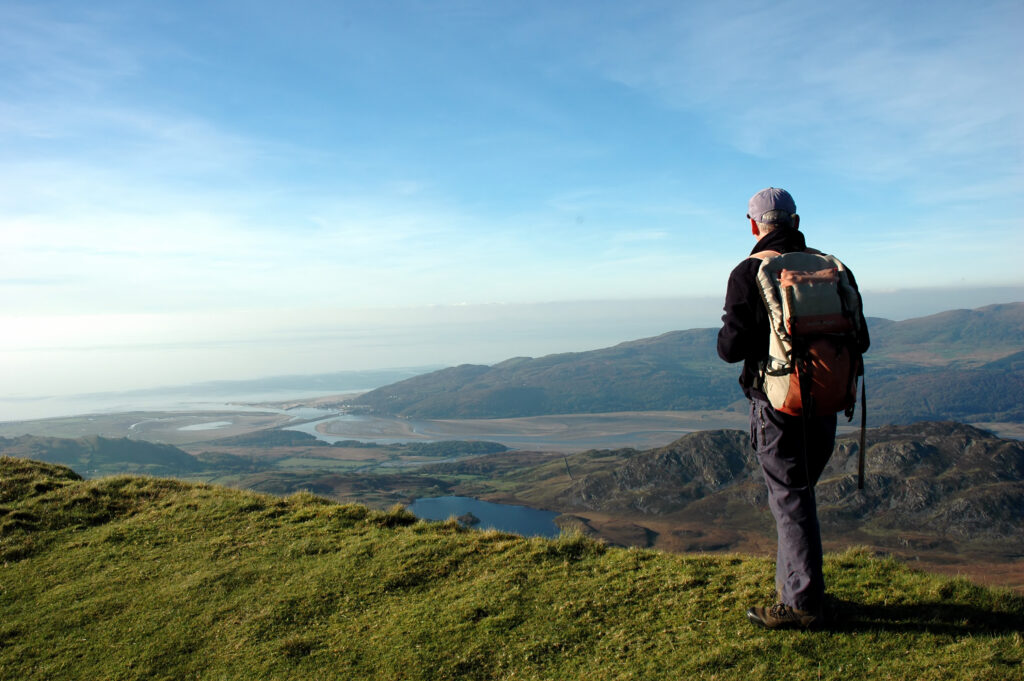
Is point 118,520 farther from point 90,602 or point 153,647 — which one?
point 153,647

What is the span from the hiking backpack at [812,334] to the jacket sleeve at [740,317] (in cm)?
17

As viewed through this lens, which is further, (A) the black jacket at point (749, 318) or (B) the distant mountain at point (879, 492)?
(B) the distant mountain at point (879, 492)

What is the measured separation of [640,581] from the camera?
7473 mm

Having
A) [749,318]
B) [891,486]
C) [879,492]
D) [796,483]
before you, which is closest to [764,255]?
[749,318]

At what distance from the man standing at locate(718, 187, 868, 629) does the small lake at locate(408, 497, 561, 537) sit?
143798 millimetres

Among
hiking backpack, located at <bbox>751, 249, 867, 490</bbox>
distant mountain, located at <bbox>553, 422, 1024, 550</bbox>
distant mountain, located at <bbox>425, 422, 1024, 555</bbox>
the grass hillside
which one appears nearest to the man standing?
hiking backpack, located at <bbox>751, 249, 867, 490</bbox>

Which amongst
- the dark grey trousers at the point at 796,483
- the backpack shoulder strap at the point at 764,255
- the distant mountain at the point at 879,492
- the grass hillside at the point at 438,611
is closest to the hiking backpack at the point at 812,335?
the backpack shoulder strap at the point at 764,255

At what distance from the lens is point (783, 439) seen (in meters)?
5.68

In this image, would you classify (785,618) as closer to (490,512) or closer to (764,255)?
(764,255)

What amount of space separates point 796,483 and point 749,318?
5.40 ft

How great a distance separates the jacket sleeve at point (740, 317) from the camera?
5.64 meters

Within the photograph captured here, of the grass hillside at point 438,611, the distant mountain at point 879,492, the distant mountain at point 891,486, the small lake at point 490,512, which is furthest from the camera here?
the small lake at point 490,512

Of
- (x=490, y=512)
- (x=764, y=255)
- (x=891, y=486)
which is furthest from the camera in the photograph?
(x=490, y=512)

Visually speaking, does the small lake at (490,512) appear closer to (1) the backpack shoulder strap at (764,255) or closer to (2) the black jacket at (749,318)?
(2) the black jacket at (749,318)
